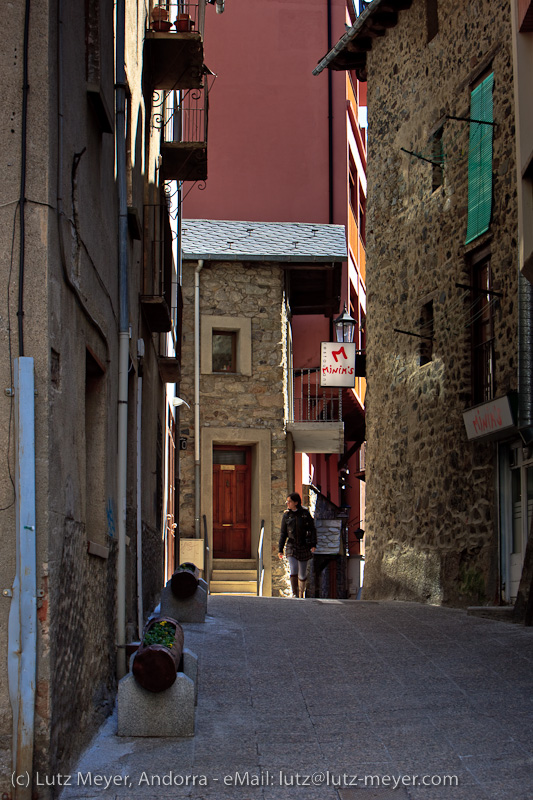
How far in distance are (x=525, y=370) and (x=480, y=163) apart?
3.73m

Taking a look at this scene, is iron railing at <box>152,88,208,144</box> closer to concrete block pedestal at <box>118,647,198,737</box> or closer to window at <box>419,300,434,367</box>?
window at <box>419,300,434,367</box>

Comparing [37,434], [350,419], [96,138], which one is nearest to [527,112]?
[96,138]

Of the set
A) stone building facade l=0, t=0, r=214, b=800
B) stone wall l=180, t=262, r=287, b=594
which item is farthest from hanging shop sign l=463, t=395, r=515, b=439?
stone wall l=180, t=262, r=287, b=594

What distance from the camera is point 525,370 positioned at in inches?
492

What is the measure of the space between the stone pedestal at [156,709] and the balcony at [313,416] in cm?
1490

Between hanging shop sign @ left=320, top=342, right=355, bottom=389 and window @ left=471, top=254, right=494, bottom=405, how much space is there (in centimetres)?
687

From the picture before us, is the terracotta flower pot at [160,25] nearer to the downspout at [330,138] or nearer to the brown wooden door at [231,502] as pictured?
the brown wooden door at [231,502]

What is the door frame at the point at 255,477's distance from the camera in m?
21.0

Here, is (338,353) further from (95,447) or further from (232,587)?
(95,447)

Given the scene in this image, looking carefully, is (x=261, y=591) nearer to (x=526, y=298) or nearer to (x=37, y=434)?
(x=526, y=298)

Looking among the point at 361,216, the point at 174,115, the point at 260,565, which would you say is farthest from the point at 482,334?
the point at 361,216

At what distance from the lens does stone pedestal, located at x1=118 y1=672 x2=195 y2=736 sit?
259 inches

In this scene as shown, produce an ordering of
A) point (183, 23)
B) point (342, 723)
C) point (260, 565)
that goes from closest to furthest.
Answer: point (342, 723) < point (183, 23) < point (260, 565)

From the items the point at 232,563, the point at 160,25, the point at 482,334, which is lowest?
the point at 232,563
